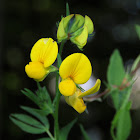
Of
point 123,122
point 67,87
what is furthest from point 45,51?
point 123,122

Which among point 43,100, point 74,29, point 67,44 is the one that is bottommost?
point 67,44

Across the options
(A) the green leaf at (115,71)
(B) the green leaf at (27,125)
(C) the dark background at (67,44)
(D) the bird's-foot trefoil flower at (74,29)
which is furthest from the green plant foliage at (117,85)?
(C) the dark background at (67,44)

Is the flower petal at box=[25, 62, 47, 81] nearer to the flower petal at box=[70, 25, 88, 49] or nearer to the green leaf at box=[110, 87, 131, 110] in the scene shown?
the flower petal at box=[70, 25, 88, 49]

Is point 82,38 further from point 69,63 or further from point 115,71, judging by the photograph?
point 115,71

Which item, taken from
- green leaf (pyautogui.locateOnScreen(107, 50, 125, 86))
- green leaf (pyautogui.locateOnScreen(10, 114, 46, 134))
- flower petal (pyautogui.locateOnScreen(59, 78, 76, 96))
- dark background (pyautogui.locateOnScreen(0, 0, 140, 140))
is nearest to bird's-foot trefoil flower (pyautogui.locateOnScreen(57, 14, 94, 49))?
flower petal (pyautogui.locateOnScreen(59, 78, 76, 96))

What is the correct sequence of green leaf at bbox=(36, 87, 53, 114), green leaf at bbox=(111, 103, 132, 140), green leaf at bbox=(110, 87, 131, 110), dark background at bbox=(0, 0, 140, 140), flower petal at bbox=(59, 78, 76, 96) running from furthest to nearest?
dark background at bbox=(0, 0, 140, 140) → green leaf at bbox=(110, 87, 131, 110) → green leaf at bbox=(111, 103, 132, 140) → green leaf at bbox=(36, 87, 53, 114) → flower petal at bbox=(59, 78, 76, 96)

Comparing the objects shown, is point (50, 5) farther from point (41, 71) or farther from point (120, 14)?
point (41, 71)
